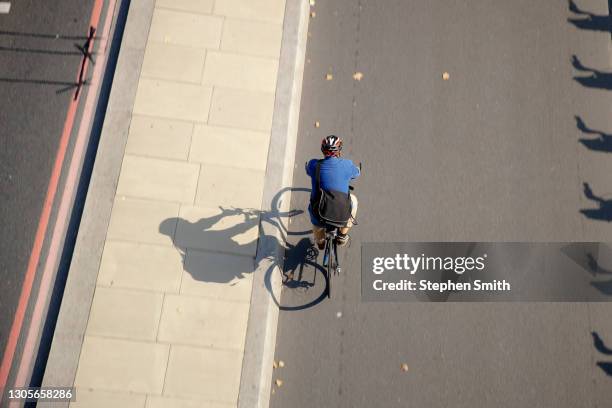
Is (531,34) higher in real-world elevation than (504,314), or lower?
higher

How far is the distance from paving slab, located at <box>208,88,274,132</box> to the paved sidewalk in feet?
0.06

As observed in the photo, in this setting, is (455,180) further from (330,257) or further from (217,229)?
(217,229)

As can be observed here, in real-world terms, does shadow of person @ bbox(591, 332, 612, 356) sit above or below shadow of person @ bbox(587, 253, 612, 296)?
below

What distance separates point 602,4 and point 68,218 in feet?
35.6

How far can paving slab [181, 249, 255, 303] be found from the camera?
7.06 m

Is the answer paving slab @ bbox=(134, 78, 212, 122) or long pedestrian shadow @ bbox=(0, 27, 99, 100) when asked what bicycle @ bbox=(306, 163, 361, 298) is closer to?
paving slab @ bbox=(134, 78, 212, 122)

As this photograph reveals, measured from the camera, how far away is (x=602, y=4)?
9094mm

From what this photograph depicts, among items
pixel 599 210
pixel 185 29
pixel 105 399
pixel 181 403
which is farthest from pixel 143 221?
pixel 599 210

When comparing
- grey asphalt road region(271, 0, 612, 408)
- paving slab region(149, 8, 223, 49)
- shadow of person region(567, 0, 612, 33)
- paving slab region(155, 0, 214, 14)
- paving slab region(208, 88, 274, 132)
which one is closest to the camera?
grey asphalt road region(271, 0, 612, 408)

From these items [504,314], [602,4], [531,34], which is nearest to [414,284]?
[504,314]

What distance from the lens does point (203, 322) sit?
6.92 meters

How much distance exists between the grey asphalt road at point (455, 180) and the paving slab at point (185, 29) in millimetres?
1863

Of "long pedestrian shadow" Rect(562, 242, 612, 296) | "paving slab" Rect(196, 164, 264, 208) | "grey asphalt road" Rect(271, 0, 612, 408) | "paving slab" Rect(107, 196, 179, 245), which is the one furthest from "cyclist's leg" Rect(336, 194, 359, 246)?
"long pedestrian shadow" Rect(562, 242, 612, 296)

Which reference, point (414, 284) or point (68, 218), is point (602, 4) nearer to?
point (414, 284)
